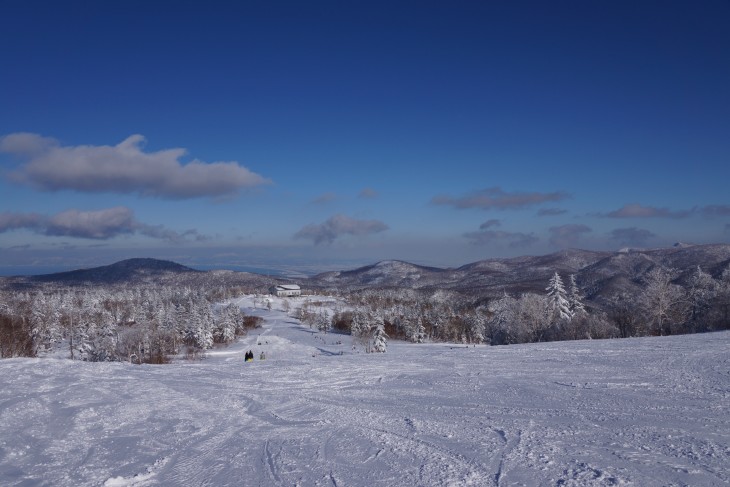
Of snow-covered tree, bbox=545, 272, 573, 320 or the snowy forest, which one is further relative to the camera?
snow-covered tree, bbox=545, 272, 573, 320

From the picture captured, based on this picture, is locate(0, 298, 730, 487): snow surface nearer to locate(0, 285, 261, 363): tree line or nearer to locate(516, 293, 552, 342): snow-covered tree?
locate(0, 285, 261, 363): tree line

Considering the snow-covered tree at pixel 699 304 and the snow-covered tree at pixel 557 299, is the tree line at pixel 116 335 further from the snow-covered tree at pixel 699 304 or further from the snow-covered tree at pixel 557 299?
the snow-covered tree at pixel 699 304

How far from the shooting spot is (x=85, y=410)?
10266 mm

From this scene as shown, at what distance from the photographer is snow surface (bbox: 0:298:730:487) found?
646 cm

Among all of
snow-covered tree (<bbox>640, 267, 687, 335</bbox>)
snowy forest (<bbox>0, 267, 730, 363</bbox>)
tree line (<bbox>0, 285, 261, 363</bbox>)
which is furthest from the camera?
snow-covered tree (<bbox>640, 267, 687, 335</bbox>)

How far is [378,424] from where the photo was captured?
29.4 feet

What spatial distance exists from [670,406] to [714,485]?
165 inches

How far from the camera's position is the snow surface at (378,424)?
21.2 feet

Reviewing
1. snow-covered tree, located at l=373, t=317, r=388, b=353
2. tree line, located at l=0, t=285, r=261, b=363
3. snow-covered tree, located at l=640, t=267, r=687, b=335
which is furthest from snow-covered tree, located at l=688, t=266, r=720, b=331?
tree line, located at l=0, t=285, r=261, b=363

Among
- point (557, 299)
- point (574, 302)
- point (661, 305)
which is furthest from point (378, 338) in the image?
point (661, 305)

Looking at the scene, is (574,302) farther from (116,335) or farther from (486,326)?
(116,335)

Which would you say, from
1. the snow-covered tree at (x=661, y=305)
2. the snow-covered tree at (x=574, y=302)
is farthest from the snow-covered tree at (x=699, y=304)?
the snow-covered tree at (x=574, y=302)

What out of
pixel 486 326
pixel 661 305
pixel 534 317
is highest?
pixel 661 305

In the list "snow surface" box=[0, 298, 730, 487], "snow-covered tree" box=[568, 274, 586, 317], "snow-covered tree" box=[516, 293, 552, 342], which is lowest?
"snow-covered tree" box=[516, 293, 552, 342]
